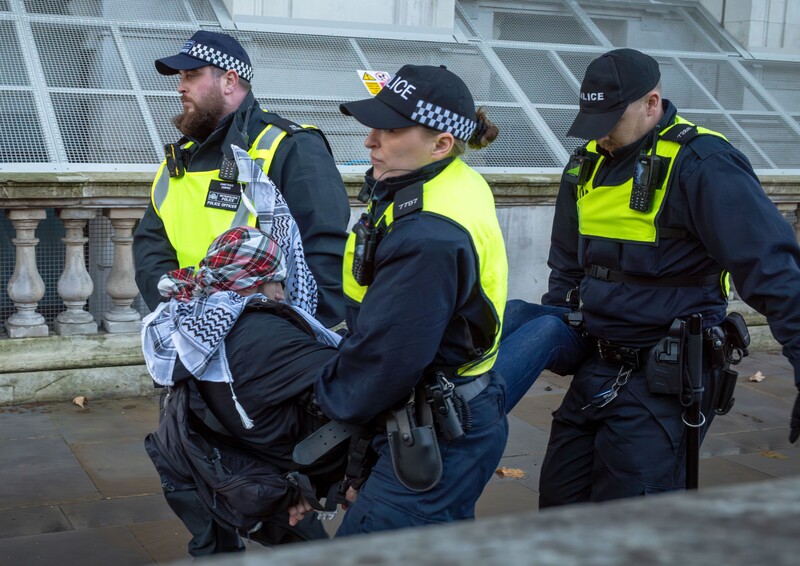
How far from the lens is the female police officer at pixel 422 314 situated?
2.67m

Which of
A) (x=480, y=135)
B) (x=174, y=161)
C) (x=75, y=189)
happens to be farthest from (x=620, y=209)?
(x=75, y=189)

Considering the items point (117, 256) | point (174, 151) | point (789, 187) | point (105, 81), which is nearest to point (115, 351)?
point (117, 256)

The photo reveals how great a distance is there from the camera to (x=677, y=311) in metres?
3.52

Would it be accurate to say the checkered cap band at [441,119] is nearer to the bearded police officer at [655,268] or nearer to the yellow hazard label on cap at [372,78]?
the bearded police officer at [655,268]

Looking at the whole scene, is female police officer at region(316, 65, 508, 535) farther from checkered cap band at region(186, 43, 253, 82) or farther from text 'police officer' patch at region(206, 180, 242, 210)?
checkered cap band at region(186, 43, 253, 82)

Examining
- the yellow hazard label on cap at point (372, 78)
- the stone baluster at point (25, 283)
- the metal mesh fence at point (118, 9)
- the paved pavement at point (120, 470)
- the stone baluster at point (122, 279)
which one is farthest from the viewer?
the yellow hazard label on cap at point (372, 78)

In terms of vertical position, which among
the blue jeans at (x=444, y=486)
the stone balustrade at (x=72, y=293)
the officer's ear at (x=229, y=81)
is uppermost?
the officer's ear at (x=229, y=81)

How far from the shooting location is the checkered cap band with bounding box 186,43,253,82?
13.4ft

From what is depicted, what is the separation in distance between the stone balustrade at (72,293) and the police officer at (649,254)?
3746mm

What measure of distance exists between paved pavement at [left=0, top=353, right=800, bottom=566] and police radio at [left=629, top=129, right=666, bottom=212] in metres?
2.06

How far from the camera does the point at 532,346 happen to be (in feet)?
11.6

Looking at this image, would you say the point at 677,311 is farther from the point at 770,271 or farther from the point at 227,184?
the point at 227,184

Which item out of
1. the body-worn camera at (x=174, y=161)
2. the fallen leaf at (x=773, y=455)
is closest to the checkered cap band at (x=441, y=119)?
the body-worn camera at (x=174, y=161)

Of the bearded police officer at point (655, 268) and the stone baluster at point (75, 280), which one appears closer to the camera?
the bearded police officer at point (655, 268)
